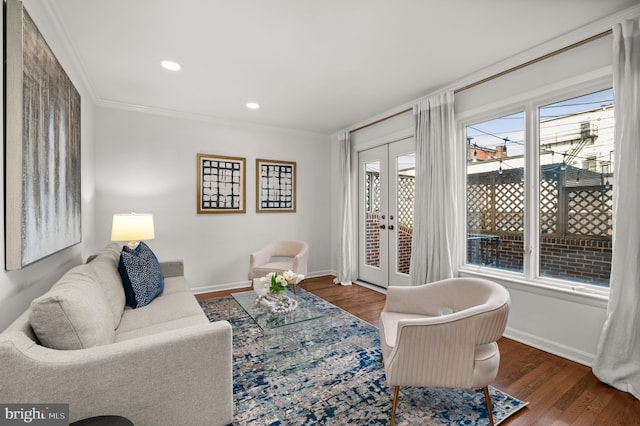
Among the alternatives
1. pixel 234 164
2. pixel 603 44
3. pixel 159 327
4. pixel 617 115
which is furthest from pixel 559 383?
pixel 234 164

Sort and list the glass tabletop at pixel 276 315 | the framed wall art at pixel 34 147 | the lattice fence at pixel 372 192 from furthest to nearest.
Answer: the lattice fence at pixel 372 192, the glass tabletop at pixel 276 315, the framed wall art at pixel 34 147

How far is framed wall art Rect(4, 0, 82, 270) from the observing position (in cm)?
140

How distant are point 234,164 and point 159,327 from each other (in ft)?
9.29

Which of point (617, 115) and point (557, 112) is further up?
point (557, 112)

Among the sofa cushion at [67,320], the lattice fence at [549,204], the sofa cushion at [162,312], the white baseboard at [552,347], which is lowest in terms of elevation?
the white baseboard at [552,347]

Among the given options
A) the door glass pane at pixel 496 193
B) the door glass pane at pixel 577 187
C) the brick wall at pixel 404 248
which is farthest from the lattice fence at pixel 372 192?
the door glass pane at pixel 577 187

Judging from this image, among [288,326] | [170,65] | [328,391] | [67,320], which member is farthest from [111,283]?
[170,65]

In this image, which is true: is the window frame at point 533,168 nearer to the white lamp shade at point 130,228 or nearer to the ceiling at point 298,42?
the ceiling at point 298,42

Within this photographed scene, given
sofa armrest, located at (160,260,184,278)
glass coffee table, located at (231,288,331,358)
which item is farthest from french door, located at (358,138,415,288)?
sofa armrest, located at (160,260,184,278)

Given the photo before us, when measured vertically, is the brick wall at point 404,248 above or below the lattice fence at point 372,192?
below

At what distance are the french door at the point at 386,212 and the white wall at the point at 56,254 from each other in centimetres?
348

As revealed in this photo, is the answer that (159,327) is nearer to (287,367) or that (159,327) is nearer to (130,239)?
(287,367)

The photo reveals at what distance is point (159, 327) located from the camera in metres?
1.97

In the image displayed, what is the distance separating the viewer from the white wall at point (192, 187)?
12.1 ft
